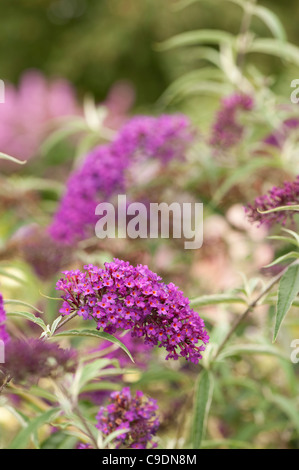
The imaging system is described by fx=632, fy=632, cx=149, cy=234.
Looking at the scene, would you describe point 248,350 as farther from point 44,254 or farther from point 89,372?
point 44,254

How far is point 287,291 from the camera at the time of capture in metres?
0.89

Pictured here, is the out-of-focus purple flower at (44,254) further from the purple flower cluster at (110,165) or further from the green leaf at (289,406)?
the green leaf at (289,406)

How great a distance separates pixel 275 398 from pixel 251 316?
265 millimetres

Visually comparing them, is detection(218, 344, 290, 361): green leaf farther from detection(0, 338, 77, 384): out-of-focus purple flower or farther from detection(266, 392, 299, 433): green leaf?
detection(0, 338, 77, 384): out-of-focus purple flower

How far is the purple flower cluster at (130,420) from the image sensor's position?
922 mm

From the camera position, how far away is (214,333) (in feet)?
4.16

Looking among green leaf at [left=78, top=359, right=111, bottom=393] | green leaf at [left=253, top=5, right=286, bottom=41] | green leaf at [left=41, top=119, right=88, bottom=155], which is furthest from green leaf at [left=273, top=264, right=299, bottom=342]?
green leaf at [left=41, top=119, right=88, bottom=155]

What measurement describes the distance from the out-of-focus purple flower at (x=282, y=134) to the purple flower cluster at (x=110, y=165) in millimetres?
268

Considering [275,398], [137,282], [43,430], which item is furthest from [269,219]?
[43,430]

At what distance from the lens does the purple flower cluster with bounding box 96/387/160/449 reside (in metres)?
0.92

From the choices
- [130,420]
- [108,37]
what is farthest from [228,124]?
[108,37]

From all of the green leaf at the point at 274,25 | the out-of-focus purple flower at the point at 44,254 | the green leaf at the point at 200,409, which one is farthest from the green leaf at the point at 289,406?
the green leaf at the point at 274,25

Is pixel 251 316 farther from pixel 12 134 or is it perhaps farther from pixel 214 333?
pixel 12 134

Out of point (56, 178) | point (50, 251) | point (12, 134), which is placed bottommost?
point (50, 251)
